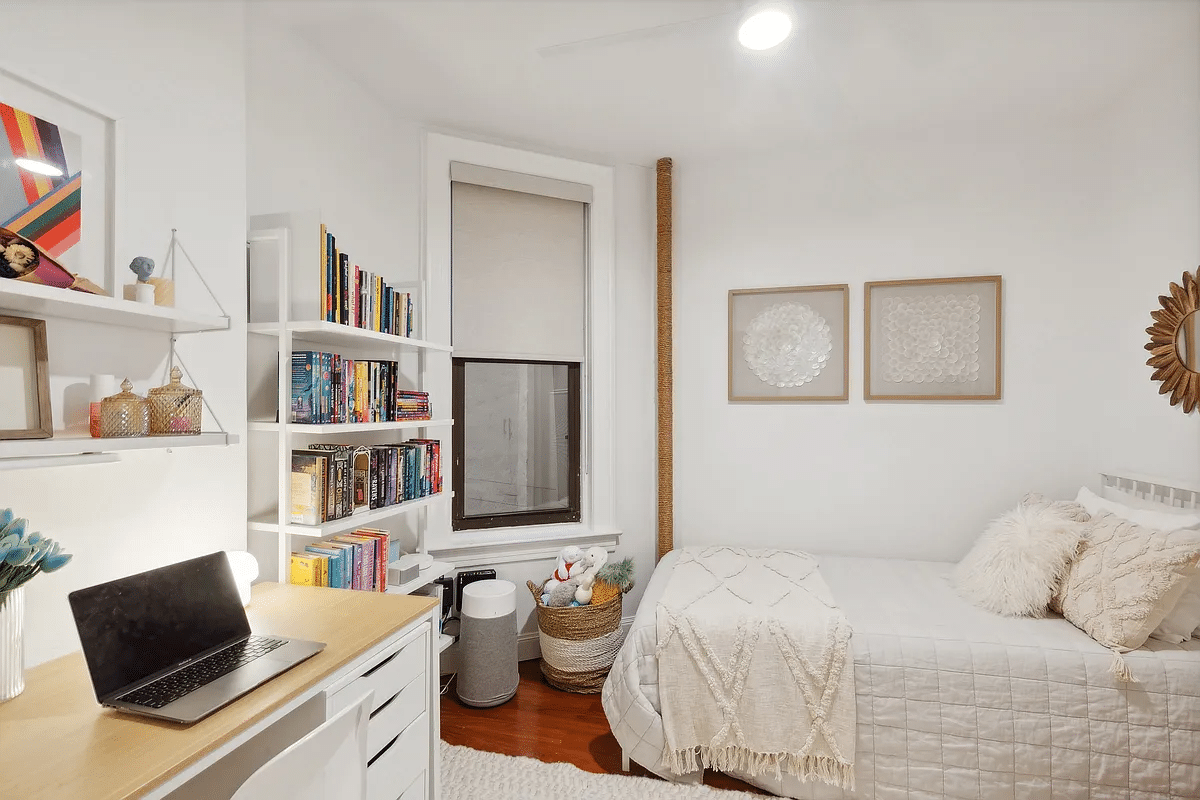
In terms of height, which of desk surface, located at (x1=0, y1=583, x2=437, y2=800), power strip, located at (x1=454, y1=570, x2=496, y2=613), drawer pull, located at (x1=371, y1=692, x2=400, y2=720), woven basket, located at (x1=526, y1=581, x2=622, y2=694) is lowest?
woven basket, located at (x1=526, y1=581, x2=622, y2=694)

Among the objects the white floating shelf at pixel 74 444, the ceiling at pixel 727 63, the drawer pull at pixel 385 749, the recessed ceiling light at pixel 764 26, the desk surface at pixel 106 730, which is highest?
the ceiling at pixel 727 63

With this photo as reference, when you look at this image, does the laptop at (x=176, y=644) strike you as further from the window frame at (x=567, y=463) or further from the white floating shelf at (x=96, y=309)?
the window frame at (x=567, y=463)

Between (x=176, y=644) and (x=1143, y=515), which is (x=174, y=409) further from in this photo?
(x=1143, y=515)

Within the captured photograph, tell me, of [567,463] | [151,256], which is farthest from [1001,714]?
[151,256]

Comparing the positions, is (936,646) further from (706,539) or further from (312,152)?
(312,152)

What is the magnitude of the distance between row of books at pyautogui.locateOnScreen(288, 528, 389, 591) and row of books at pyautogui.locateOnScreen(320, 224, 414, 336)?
0.76 meters

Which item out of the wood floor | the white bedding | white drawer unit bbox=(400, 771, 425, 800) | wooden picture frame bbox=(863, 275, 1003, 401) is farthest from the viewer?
wooden picture frame bbox=(863, 275, 1003, 401)

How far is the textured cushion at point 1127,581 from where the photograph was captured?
1816 millimetres

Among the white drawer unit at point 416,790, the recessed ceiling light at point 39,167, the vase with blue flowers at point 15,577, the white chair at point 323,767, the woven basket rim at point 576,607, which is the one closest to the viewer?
the white chair at point 323,767

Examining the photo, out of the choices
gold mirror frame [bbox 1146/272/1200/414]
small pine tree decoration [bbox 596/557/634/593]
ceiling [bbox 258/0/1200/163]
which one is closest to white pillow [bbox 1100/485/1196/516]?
gold mirror frame [bbox 1146/272/1200/414]

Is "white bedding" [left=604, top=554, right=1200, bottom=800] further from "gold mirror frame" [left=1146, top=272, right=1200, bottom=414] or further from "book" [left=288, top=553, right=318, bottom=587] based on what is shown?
"book" [left=288, top=553, right=318, bottom=587]

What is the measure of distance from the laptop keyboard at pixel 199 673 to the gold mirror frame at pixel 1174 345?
304 centimetres

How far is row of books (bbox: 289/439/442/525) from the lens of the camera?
1.90 metres

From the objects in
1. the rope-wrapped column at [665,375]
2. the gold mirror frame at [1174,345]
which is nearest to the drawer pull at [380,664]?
the rope-wrapped column at [665,375]
